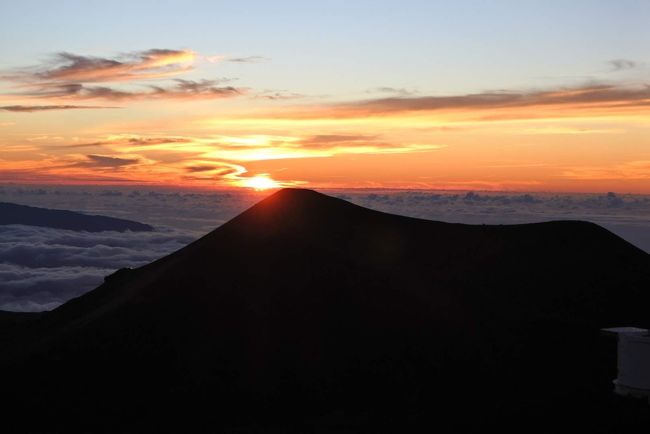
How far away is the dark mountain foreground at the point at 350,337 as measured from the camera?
39531mm

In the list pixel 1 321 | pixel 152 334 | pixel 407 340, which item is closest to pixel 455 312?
pixel 407 340

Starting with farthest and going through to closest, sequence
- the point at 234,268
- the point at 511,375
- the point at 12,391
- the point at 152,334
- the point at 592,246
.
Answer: the point at 592,246
the point at 234,268
the point at 152,334
the point at 12,391
the point at 511,375

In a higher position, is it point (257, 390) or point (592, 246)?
point (592, 246)

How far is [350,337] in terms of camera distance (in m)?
48.4

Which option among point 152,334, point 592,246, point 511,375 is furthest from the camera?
point 592,246

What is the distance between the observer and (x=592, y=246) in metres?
63.1

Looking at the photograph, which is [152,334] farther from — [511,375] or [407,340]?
[511,375]

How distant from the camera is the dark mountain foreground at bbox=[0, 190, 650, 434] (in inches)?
1556

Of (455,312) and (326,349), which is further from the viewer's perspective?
(455,312)

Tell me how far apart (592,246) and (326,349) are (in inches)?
1105

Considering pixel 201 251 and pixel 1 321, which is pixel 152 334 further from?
pixel 1 321

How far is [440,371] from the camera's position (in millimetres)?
44469

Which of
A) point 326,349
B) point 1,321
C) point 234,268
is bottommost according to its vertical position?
point 1,321

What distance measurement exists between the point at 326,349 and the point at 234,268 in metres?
13.0
